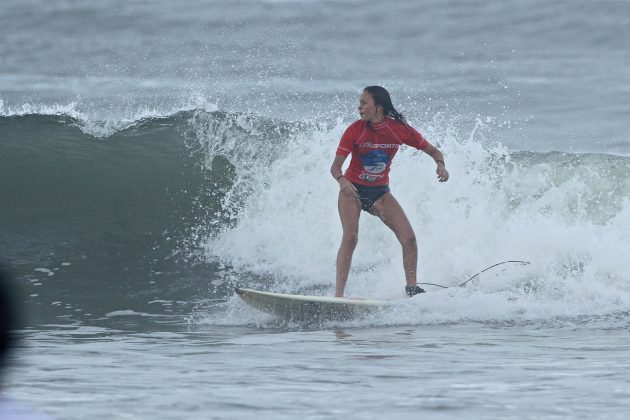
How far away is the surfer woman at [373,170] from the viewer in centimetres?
773

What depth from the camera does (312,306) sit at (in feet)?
25.4

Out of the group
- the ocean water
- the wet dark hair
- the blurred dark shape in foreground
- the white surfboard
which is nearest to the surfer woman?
the wet dark hair

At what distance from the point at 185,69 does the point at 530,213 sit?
50.0 ft

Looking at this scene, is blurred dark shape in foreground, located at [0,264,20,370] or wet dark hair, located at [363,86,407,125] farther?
wet dark hair, located at [363,86,407,125]

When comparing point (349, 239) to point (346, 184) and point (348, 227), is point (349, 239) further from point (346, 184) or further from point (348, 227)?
point (346, 184)

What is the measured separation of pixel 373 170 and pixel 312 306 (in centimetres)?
111

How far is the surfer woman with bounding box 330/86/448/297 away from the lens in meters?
7.73

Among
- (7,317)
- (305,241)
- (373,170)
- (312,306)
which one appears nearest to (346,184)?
(373,170)

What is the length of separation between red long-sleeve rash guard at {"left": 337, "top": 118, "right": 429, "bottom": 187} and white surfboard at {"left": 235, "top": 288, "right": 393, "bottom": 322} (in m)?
0.92

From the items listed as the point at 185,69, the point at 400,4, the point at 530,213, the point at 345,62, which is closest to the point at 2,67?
the point at 185,69

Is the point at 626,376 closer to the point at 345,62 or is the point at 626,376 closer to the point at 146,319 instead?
the point at 146,319

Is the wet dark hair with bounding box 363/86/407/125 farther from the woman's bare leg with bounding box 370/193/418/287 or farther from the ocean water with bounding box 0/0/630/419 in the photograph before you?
the ocean water with bounding box 0/0/630/419

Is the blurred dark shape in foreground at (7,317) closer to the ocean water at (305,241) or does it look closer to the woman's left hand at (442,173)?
the ocean water at (305,241)

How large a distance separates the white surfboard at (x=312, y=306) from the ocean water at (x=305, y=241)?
9 cm
